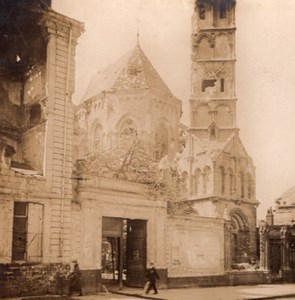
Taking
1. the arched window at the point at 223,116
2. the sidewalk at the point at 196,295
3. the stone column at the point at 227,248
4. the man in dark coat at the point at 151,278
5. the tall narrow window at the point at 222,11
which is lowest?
the sidewalk at the point at 196,295

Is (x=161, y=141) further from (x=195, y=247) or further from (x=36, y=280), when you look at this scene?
(x=36, y=280)

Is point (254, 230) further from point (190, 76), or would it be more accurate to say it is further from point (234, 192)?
point (190, 76)

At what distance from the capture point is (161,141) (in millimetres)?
39656

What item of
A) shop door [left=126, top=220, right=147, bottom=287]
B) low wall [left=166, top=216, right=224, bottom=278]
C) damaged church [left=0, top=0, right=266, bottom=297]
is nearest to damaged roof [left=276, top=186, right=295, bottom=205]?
damaged church [left=0, top=0, right=266, bottom=297]

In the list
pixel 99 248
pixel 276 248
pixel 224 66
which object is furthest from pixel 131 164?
pixel 224 66

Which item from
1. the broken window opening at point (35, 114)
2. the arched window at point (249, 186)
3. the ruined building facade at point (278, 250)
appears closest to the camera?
the broken window opening at point (35, 114)

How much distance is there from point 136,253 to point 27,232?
5512mm

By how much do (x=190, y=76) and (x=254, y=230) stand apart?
497 inches

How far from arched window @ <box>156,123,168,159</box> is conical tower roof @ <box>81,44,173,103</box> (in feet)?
8.98

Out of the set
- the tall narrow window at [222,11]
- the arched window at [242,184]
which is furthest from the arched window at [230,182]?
the tall narrow window at [222,11]

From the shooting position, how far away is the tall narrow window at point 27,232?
51.8 ft

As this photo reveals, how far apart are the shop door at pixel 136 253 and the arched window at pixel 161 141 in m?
18.5

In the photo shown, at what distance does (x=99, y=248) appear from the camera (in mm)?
18156

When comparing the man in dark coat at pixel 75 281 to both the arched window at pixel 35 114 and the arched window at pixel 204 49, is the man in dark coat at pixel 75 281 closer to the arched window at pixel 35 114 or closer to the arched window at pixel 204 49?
the arched window at pixel 35 114
